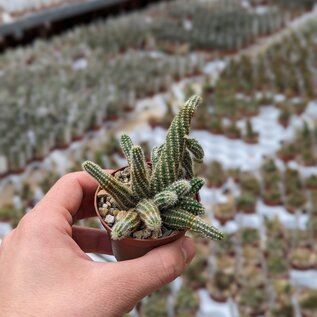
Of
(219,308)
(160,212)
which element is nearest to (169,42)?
(219,308)

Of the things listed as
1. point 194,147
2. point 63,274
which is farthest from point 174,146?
point 63,274

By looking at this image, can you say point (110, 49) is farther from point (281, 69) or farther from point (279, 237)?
point (279, 237)

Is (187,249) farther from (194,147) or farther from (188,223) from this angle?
(194,147)

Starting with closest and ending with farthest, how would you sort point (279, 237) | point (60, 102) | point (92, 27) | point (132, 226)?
1. point (132, 226)
2. point (279, 237)
3. point (60, 102)
4. point (92, 27)

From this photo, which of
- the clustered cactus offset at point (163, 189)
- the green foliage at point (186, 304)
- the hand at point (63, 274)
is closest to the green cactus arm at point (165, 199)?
Answer: the clustered cactus offset at point (163, 189)

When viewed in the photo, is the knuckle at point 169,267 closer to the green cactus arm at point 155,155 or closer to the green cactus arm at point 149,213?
the green cactus arm at point 149,213
